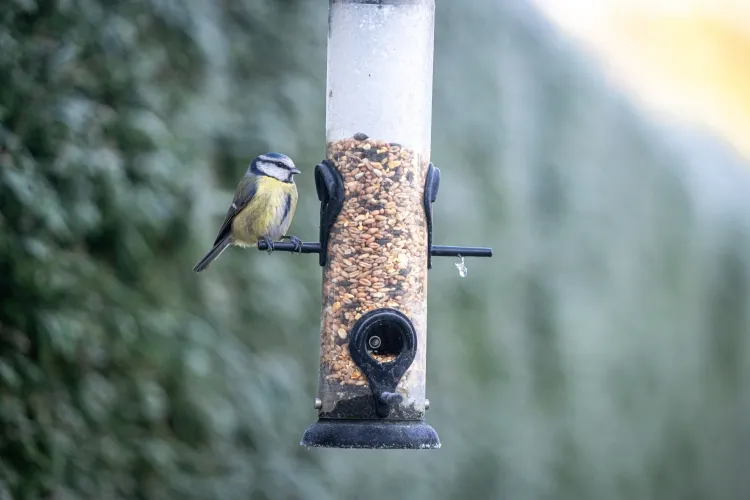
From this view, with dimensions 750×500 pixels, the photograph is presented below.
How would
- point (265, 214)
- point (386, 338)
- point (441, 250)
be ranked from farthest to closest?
point (265, 214), point (441, 250), point (386, 338)

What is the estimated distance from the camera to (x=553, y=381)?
40.4 ft

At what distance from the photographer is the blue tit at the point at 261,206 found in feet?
17.9

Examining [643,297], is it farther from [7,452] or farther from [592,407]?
[7,452]

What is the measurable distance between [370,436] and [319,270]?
3.73m

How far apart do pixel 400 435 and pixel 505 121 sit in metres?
7.33

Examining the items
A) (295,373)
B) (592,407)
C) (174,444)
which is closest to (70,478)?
(174,444)

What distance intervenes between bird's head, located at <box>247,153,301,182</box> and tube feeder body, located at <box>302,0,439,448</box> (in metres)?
0.65

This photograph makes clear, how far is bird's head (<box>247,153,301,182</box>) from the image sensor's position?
18.0 feet

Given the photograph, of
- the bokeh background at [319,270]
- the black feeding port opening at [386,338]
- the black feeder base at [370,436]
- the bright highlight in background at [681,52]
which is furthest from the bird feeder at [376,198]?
the bright highlight in background at [681,52]

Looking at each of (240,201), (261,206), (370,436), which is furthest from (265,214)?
(370,436)

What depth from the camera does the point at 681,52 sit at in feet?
50.6

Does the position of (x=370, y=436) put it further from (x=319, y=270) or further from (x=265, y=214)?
(x=319, y=270)

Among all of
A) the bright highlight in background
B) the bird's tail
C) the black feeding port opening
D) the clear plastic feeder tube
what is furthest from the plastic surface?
the bright highlight in background

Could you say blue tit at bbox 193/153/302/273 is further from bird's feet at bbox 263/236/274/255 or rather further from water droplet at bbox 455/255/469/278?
water droplet at bbox 455/255/469/278
